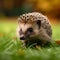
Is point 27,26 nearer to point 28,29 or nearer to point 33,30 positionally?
point 28,29

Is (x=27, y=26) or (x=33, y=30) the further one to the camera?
(x=33, y=30)

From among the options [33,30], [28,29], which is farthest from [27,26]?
[33,30]

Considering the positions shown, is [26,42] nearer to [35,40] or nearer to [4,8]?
[35,40]

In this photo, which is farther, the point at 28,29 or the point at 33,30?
the point at 33,30

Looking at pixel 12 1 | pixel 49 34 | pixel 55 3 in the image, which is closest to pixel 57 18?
pixel 55 3
